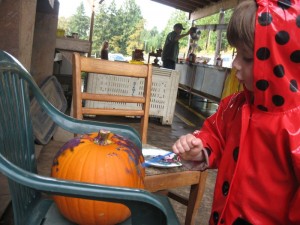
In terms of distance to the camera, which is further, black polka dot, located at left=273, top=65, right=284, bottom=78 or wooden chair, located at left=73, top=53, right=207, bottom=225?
wooden chair, located at left=73, top=53, right=207, bottom=225

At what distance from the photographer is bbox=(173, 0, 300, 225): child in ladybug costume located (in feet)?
2.75

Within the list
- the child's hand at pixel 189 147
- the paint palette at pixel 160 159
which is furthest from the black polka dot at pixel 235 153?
the paint palette at pixel 160 159

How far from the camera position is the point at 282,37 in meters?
0.83

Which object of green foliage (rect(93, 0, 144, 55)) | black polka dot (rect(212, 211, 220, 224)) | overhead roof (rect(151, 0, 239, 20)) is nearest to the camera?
black polka dot (rect(212, 211, 220, 224))

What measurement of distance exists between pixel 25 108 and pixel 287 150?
2.96ft

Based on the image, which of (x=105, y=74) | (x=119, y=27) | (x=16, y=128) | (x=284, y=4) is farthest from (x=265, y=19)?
(x=119, y=27)

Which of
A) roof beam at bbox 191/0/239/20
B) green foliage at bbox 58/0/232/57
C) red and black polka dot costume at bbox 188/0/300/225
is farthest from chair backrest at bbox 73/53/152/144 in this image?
green foliage at bbox 58/0/232/57

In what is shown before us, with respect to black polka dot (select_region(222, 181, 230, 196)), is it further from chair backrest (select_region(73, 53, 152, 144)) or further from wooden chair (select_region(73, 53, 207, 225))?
chair backrest (select_region(73, 53, 152, 144))

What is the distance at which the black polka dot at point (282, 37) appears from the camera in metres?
0.82

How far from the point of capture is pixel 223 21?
9.52m

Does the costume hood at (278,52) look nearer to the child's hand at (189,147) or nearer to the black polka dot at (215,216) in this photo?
the child's hand at (189,147)

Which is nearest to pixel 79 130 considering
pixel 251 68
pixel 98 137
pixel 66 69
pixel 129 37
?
pixel 98 137

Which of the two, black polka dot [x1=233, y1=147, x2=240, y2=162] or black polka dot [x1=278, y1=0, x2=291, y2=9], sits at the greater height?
black polka dot [x1=278, y1=0, x2=291, y2=9]

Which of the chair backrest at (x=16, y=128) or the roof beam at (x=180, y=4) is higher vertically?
the roof beam at (x=180, y=4)
